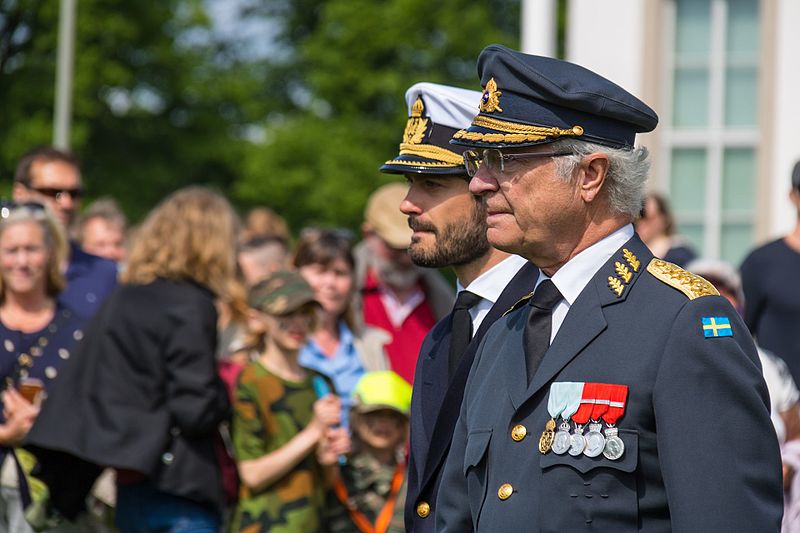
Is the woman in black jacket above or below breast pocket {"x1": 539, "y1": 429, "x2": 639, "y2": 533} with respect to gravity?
below

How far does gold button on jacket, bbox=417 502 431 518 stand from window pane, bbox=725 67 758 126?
28.3ft

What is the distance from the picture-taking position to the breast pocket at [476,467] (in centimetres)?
312

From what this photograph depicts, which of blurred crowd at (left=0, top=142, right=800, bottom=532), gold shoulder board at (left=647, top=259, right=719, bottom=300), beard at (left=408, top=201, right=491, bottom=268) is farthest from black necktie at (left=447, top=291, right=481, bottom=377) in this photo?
blurred crowd at (left=0, top=142, right=800, bottom=532)

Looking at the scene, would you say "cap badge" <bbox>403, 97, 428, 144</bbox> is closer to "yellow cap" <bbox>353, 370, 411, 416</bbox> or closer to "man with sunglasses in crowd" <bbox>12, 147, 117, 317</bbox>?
"yellow cap" <bbox>353, 370, 411, 416</bbox>

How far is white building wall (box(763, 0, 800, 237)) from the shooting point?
11.3 metres

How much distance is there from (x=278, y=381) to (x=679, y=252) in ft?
10.4

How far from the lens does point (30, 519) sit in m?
6.13

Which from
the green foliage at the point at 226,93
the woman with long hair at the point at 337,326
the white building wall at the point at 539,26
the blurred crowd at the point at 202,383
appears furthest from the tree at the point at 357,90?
the blurred crowd at the point at 202,383

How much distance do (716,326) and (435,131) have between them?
5.15 ft

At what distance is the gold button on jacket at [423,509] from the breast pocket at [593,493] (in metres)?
0.84

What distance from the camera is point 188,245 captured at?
6.28 metres

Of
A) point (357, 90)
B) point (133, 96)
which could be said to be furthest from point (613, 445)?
point (133, 96)

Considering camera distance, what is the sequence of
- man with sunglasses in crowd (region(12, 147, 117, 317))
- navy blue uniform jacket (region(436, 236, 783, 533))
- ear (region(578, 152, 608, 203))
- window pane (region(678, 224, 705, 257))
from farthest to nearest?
window pane (region(678, 224, 705, 257)) → man with sunglasses in crowd (region(12, 147, 117, 317)) → ear (region(578, 152, 608, 203)) → navy blue uniform jacket (region(436, 236, 783, 533))

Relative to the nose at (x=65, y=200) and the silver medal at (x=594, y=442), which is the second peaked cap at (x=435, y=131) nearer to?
the silver medal at (x=594, y=442)
